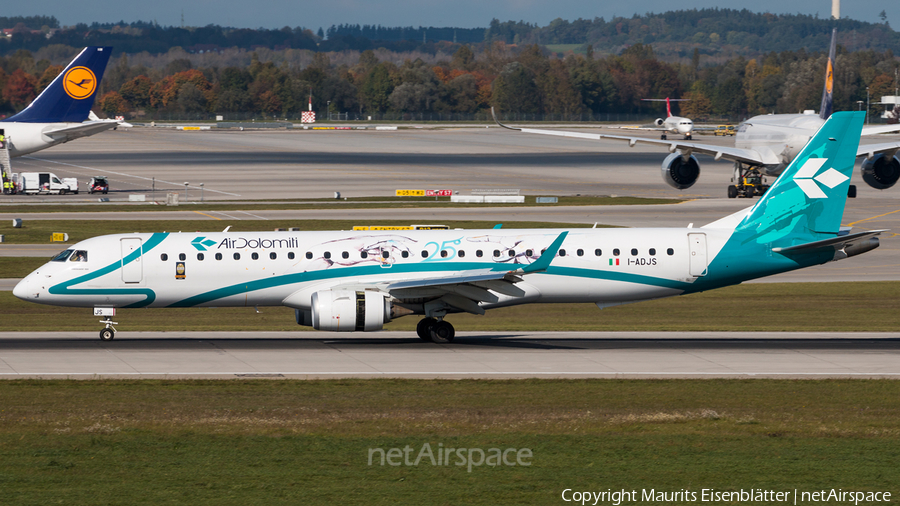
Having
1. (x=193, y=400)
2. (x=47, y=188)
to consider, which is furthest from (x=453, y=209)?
(x=193, y=400)

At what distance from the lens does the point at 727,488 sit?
16.1m

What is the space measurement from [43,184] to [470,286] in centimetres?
8098

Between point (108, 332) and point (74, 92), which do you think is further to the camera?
point (74, 92)

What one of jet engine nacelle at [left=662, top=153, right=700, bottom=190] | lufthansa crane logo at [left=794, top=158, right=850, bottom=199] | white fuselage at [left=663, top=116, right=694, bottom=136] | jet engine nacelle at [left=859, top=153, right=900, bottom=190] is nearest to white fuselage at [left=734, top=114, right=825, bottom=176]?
jet engine nacelle at [left=859, top=153, right=900, bottom=190]

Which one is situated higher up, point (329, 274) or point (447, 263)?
point (447, 263)

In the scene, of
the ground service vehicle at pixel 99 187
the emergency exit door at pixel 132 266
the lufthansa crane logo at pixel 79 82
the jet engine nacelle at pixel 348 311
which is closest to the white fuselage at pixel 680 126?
the ground service vehicle at pixel 99 187

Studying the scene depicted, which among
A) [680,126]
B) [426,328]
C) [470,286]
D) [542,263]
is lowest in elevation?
[426,328]

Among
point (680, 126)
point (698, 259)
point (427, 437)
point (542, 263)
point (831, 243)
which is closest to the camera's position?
point (427, 437)

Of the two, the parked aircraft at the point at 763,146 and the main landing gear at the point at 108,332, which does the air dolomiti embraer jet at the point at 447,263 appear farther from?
the parked aircraft at the point at 763,146

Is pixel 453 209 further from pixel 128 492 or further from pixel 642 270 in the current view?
pixel 128 492

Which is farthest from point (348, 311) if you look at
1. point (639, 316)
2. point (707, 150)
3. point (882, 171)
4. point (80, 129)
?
point (80, 129)

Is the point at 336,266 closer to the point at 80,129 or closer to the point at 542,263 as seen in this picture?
the point at 542,263

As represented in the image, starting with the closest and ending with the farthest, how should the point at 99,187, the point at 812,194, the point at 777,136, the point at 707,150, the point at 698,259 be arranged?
the point at 698,259, the point at 812,194, the point at 777,136, the point at 707,150, the point at 99,187

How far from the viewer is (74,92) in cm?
8744
